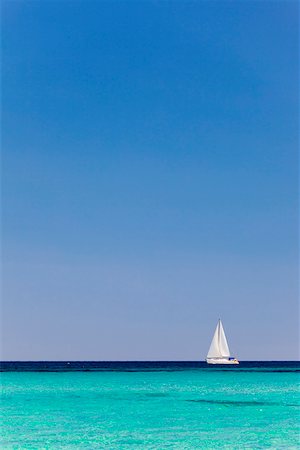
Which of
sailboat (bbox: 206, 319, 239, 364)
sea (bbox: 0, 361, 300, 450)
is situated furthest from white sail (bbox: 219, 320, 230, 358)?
sea (bbox: 0, 361, 300, 450)

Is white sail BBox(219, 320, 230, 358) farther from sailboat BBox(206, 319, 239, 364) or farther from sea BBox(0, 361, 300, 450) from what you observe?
sea BBox(0, 361, 300, 450)

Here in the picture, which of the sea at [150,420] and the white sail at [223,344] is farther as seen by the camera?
the white sail at [223,344]

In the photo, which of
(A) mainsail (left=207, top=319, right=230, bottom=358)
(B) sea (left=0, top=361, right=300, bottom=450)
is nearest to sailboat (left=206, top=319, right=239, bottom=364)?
(A) mainsail (left=207, top=319, right=230, bottom=358)

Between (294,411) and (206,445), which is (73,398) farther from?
(206,445)

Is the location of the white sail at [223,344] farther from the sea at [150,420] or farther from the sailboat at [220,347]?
the sea at [150,420]

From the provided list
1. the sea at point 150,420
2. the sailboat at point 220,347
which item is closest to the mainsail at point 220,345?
the sailboat at point 220,347

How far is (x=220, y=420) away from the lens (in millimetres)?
37188

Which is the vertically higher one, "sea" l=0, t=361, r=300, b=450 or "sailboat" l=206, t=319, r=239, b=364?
"sailboat" l=206, t=319, r=239, b=364

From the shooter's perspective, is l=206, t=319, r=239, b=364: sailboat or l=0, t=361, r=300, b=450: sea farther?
l=206, t=319, r=239, b=364: sailboat

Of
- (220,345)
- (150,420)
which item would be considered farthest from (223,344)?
(150,420)

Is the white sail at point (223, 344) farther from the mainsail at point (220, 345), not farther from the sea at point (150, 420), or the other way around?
the sea at point (150, 420)

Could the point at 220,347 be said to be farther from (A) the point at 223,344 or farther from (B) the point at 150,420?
(B) the point at 150,420

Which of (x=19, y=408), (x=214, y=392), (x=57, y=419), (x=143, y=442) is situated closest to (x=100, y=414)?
(x=57, y=419)

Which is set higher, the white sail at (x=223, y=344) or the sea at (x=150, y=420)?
the white sail at (x=223, y=344)
